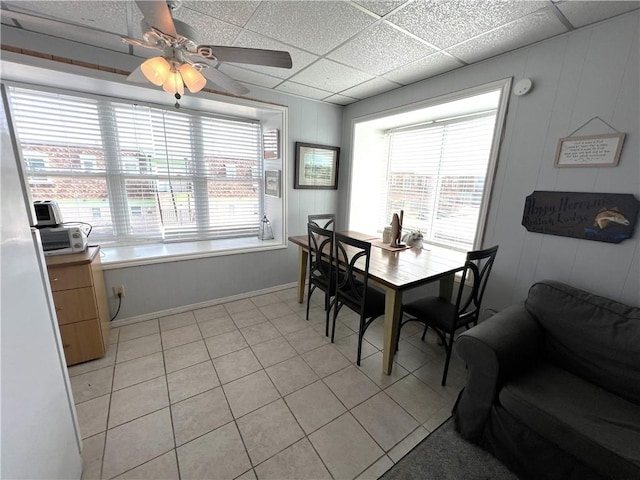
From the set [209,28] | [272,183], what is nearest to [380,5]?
[209,28]

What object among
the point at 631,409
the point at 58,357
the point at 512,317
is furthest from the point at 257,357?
the point at 631,409

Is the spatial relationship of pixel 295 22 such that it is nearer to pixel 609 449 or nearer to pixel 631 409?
pixel 609 449

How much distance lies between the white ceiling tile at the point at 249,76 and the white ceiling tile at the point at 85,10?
794 mm

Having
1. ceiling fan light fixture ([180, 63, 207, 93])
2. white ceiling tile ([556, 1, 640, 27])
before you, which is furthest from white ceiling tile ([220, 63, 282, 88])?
white ceiling tile ([556, 1, 640, 27])

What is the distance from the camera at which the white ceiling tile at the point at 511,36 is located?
1.55 meters

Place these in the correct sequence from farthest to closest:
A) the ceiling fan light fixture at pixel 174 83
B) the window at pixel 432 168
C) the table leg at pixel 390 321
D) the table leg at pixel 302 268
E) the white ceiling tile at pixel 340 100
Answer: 1. the white ceiling tile at pixel 340 100
2. the table leg at pixel 302 268
3. the window at pixel 432 168
4. the table leg at pixel 390 321
5. the ceiling fan light fixture at pixel 174 83

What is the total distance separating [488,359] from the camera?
1353 millimetres

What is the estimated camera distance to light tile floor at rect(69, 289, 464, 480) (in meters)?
1.36

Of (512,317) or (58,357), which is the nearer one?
(58,357)

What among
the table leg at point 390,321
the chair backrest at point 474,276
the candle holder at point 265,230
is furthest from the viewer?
the candle holder at point 265,230

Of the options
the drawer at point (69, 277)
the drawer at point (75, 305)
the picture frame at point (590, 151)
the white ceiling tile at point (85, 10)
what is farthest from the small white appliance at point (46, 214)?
the picture frame at point (590, 151)

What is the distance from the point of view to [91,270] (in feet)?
6.33

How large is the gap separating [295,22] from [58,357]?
215 cm

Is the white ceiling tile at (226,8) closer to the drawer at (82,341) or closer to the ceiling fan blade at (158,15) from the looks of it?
the ceiling fan blade at (158,15)
